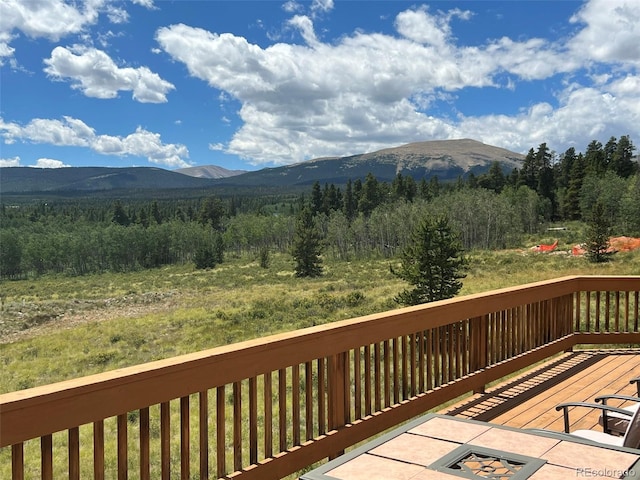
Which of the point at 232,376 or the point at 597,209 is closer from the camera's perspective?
the point at 232,376

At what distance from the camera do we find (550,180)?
73.8 metres

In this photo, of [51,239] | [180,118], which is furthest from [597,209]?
[180,118]

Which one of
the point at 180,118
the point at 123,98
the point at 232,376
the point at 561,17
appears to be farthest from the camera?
the point at 180,118

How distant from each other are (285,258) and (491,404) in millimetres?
69319

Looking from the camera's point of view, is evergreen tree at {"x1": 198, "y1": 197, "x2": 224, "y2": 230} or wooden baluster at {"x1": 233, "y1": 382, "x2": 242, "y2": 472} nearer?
wooden baluster at {"x1": 233, "y1": 382, "x2": 242, "y2": 472}

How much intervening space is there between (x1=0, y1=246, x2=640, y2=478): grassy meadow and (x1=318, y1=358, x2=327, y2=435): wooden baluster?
14.5 ft

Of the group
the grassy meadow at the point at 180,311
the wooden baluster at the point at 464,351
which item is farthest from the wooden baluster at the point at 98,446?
the grassy meadow at the point at 180,311

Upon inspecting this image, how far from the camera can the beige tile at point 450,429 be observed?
216cm

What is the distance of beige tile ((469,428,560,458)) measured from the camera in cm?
200

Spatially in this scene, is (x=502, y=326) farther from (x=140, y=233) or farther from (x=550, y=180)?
(x=140, y=233)

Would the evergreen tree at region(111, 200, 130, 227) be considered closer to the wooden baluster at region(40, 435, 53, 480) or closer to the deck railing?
the deck railing

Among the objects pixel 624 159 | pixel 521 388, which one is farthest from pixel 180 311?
pixel 624 159

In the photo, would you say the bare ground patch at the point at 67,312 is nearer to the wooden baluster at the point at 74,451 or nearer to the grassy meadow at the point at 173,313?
the grassy meadow at the point at 173,313

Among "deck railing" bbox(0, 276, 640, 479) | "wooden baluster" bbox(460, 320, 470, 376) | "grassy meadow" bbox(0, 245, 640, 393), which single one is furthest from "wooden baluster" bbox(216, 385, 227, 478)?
"grassy meadow" bbox(0, 245, 640, 393)
